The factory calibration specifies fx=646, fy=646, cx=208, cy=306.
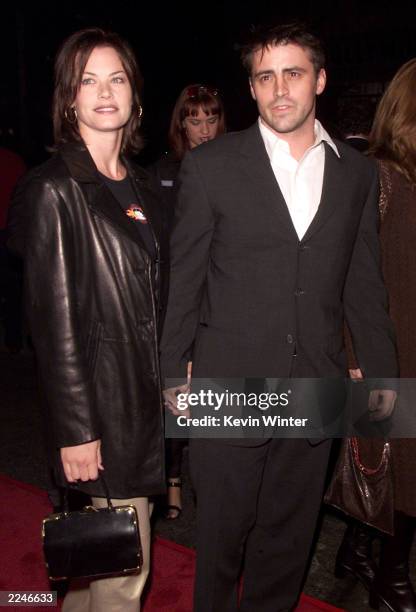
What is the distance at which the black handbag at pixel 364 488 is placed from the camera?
2430mm

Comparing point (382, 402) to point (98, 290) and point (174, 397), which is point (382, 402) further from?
point (98, 290)

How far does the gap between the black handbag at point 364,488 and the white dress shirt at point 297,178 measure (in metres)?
0.94

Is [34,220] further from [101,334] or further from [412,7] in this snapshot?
[412,7]

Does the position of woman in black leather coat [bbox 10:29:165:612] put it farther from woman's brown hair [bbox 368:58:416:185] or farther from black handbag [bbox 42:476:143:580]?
woman's brown hair [bbox 368:58:416:185]

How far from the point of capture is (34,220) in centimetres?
175

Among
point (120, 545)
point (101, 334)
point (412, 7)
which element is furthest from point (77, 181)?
point (412, 7)

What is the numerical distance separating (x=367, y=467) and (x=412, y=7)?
804cm

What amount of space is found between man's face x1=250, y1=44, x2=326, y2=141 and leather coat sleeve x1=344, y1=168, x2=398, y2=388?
1.28 ft

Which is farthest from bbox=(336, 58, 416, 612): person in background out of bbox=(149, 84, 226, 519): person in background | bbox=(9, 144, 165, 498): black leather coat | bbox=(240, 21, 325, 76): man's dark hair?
bbox=(149, 84, 226, 519): person in background

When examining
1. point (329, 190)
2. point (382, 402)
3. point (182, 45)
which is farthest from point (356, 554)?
point (182, 45)

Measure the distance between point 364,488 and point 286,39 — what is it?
164cm

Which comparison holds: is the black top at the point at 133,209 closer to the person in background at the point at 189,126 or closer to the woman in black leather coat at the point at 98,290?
the woman in black leather coat at the point at 98,290

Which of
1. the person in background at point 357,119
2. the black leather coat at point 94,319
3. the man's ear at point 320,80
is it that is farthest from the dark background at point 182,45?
the black leather coat at point 94,319

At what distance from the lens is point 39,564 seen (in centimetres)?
284
